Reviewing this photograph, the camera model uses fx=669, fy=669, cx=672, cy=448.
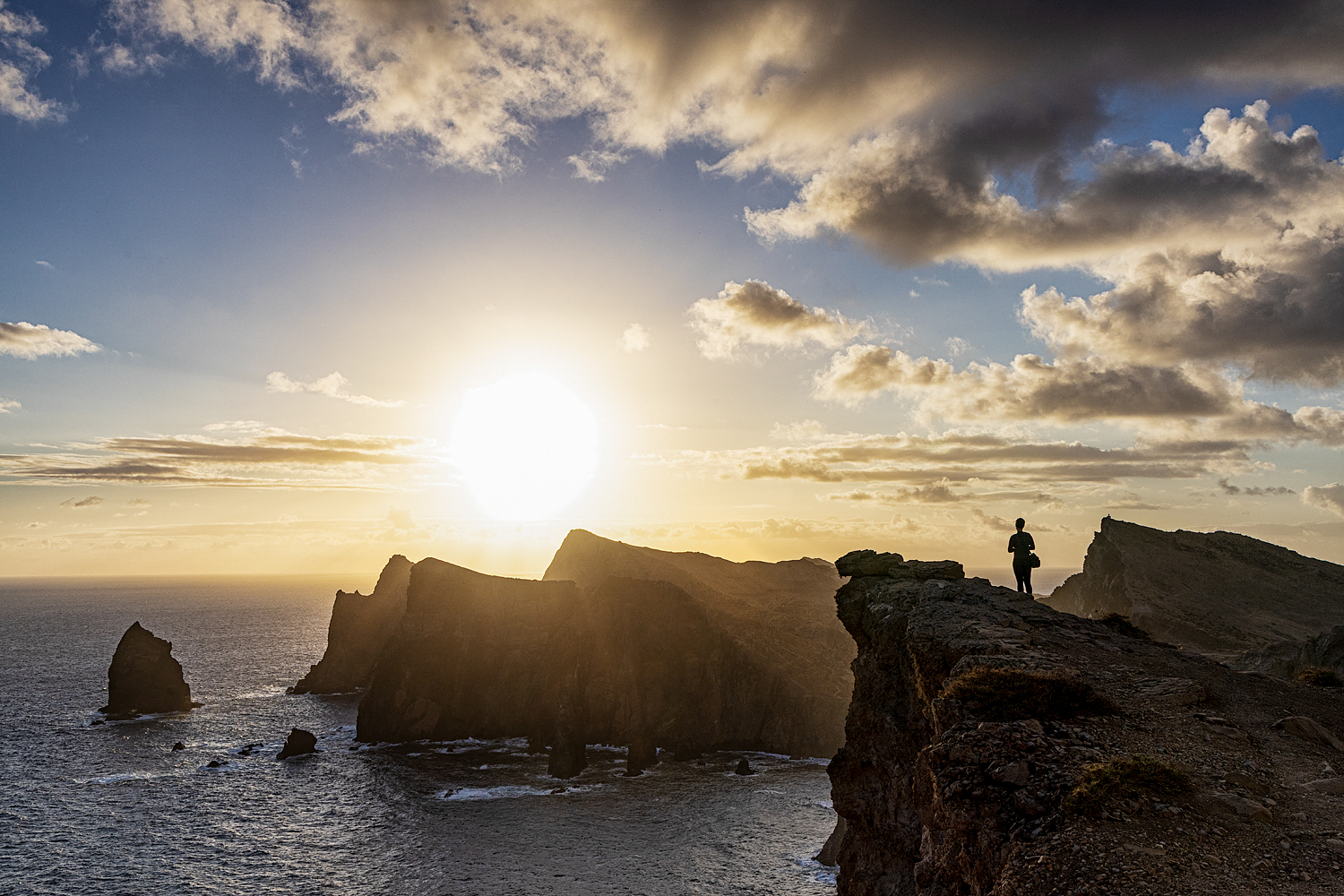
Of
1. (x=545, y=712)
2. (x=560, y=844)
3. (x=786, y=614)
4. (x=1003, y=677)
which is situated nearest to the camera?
(x=1003, y=677)

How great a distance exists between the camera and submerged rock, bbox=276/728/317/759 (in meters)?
83.5

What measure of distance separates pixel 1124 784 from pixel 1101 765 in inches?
19.8

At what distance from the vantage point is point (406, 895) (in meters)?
47.1

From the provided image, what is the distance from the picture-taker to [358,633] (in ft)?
437

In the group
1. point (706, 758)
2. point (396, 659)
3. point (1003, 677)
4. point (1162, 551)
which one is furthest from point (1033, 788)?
point (396, 659)

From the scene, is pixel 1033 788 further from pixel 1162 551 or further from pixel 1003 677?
pixel 1162 551

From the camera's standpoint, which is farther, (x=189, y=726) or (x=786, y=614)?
(x=786, y=614)

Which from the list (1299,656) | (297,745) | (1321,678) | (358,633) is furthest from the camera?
(358,633)

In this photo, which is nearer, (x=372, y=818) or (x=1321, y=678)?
(x=1321, y=678)

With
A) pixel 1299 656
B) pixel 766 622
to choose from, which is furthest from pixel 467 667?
pixel 1299 656

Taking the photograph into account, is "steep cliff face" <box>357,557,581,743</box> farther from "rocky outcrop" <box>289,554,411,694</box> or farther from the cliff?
the cliff

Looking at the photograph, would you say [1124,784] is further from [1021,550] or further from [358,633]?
[358,633]

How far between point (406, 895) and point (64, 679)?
5713 inches

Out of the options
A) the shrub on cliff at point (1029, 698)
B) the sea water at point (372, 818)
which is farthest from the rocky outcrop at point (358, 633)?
the shrub on cliff at point (1029, 698)
